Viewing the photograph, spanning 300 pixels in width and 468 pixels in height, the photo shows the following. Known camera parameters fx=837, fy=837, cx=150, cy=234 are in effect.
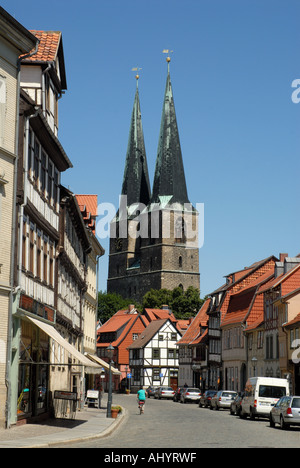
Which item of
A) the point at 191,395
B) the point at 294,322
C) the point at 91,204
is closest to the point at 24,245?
the point at 294,322

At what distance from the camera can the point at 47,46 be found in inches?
1276

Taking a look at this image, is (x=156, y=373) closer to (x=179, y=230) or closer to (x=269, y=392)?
(x=269, y=392)

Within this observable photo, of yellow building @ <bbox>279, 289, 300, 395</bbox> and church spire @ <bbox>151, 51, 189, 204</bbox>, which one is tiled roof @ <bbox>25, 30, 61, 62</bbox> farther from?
church spire @ <bbox>151, 51, 189, 204</bbox>

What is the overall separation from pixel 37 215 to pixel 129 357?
285 feet

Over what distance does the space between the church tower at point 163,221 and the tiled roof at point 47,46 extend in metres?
140

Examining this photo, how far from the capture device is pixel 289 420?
30062 millimetres

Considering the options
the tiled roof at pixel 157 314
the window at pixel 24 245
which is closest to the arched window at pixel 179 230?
the tiled roof at pixel 157 314

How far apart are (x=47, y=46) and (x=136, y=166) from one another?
152 m

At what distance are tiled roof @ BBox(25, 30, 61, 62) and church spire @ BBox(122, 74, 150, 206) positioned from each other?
149 meters

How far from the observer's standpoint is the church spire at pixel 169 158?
173125mm

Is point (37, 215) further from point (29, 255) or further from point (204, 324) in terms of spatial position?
point (204, 324)

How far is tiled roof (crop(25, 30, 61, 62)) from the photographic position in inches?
1226
